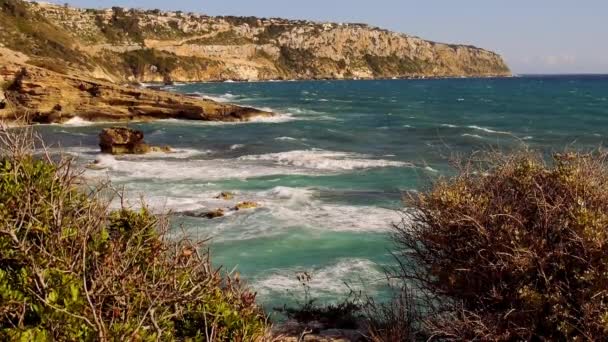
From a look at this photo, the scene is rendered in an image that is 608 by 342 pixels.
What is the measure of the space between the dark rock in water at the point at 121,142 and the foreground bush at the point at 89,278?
101ft

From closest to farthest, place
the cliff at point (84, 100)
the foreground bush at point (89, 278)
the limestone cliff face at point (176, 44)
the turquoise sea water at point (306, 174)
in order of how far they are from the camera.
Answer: the foreground bush at point (89, 278) → the turquoise sea water at point (306, 174) → the cliff at point (84, 100) → the limestone cliff face at point (176, 44)

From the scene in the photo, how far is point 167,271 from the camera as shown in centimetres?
775

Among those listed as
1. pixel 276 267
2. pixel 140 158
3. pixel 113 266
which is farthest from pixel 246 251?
pixel 140 158

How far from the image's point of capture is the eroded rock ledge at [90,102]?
51647 millimetres

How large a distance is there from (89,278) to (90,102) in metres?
51.7

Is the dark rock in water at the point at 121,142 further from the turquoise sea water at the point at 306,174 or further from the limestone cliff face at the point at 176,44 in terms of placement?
the limestone cliff face at the point at 176,44

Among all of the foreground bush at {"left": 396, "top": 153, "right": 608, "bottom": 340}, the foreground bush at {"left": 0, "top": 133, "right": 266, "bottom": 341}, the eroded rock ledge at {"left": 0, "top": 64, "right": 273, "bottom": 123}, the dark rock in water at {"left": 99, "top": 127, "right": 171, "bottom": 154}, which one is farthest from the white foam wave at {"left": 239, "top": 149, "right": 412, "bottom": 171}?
the foreground bush at {"left": 0, "top": 133, "right": 266, "bottom": 341}

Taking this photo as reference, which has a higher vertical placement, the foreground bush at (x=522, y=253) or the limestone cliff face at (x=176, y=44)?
the limestone cliff face at (x=176, y=44)

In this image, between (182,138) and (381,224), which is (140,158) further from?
(381,224)

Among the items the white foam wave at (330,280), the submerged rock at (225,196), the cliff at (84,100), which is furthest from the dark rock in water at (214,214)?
the cliff at (84,100)

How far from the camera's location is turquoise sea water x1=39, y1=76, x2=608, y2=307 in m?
17.8

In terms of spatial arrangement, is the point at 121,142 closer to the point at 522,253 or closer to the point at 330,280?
the point at 330,280

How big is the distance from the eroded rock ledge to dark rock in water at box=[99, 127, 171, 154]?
13680 millimetres

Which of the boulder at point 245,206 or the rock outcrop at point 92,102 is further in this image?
the rock outcrop at point 92,102
